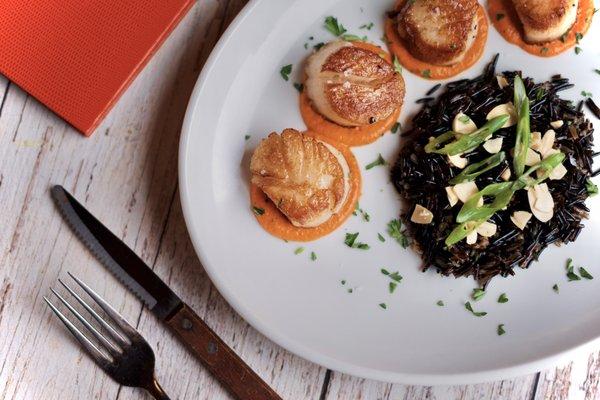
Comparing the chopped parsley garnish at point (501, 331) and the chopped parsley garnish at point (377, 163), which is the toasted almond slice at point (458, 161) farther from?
the chopped parsley garnish at point (501, 331)

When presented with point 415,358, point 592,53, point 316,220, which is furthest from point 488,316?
point 592,53

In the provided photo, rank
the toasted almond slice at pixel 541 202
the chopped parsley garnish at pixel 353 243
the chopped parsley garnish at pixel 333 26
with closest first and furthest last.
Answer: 1. the toasted almond slice at pixel 541 202
2. the chopped parsley garnish at pixel 353 243
3. the chopped parsley garnish at pixel 333 26

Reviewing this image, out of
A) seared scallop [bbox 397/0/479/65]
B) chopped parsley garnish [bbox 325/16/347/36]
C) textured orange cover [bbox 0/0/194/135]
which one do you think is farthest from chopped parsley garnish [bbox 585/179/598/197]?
textured orange cover [bbox 0/0/194/135]

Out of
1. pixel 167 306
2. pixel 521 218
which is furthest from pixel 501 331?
pixel 167 306

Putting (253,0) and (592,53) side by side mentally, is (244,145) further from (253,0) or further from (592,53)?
(592,53)

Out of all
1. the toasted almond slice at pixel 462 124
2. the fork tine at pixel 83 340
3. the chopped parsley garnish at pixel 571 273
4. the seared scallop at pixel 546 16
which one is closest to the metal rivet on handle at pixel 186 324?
the fork tine at pixel 83 340
